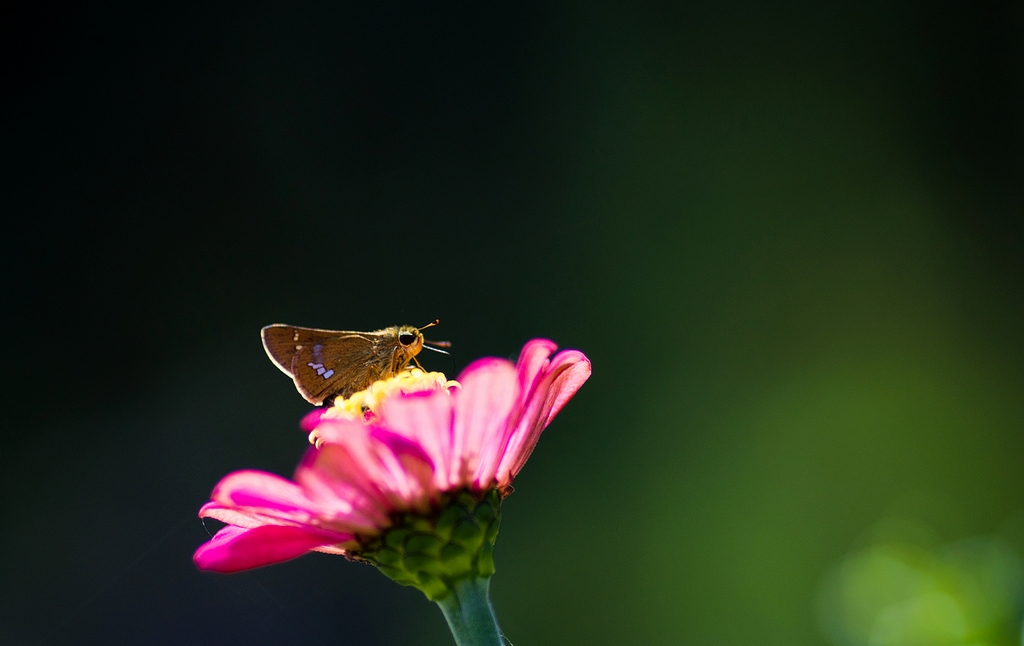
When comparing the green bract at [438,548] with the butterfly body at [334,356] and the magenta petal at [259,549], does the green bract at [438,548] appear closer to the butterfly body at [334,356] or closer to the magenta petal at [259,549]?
the magenta petal at [259,549]

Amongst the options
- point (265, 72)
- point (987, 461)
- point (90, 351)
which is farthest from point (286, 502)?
point (987, 461)

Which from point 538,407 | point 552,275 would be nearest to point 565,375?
point 538,407

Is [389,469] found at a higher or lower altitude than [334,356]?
lower

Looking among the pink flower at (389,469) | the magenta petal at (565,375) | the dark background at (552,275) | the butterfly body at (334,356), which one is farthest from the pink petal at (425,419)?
the dark background at (552,275)

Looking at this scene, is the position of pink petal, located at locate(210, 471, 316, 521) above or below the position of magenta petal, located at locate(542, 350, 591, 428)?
below

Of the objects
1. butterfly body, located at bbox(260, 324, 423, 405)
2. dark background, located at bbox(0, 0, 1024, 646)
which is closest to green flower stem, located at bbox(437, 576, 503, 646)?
butterfly body, located at bbox(260, 324, 423, 405)

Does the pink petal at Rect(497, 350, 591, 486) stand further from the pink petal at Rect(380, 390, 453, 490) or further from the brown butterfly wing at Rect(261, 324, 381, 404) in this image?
the brown butterfly wing at Rect(261, 324, 381, 404)

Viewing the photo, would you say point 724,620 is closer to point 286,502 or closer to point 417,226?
point 417,226

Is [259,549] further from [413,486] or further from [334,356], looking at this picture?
[334,356]
